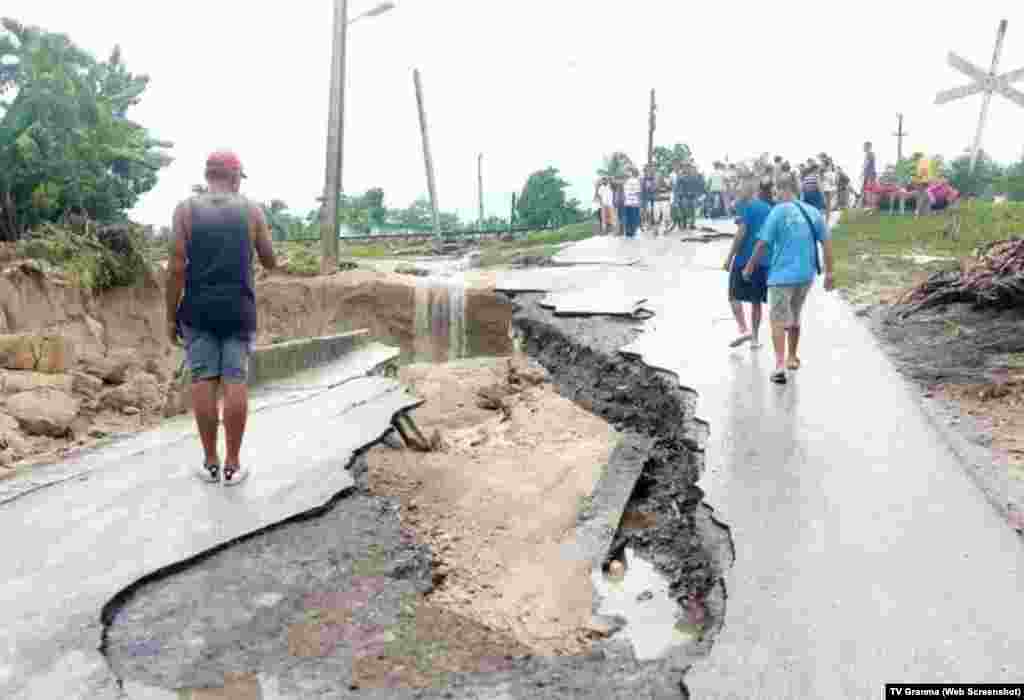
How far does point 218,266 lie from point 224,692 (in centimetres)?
227

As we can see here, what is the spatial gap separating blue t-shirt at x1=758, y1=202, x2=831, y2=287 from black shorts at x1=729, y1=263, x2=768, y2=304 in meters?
0.88

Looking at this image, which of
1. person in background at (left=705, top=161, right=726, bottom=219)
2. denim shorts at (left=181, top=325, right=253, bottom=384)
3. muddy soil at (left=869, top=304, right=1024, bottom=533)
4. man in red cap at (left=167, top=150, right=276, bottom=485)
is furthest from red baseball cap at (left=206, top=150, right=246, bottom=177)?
person in background at (left=705, top=161, right=726, bottom=219)

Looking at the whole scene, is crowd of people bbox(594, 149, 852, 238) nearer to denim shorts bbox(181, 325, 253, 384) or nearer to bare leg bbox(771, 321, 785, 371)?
bare leg bbox(771, 321, 785, 371)

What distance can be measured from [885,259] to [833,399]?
8889mm

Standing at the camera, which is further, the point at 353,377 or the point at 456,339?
the point at 456,339

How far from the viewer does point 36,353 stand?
9211mm

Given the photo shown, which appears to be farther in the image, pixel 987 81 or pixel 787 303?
pixel 987 81

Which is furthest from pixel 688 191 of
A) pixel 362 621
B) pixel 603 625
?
pixel 362 621

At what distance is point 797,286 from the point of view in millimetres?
6988

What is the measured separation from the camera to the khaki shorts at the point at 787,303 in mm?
6965

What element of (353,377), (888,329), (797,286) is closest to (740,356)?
(797,286)

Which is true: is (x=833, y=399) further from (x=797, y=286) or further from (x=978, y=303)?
(x=978, y=303)

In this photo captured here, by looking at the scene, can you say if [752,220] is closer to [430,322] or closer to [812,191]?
[430,322]

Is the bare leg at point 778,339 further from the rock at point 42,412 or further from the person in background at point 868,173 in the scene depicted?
the person in background at point 868,173
